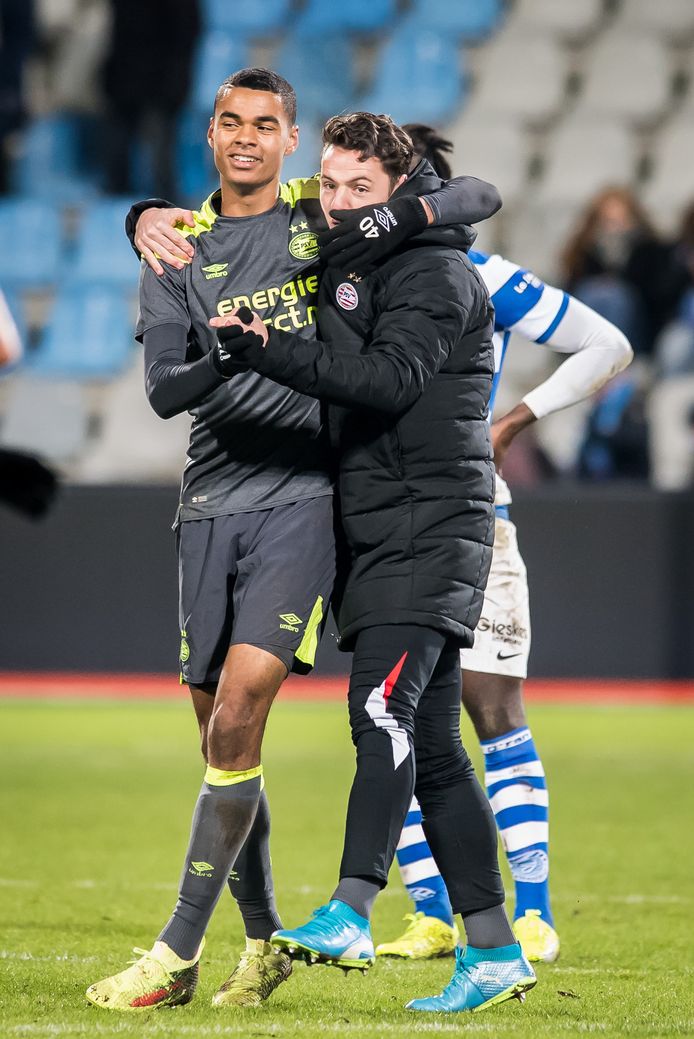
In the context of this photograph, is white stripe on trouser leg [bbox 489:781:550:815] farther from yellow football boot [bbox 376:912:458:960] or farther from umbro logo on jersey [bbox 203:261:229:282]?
umbro logo on jersey [bbox 203:261:229:282]

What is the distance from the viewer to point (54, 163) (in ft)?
49.7

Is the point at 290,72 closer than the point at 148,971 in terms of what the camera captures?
No

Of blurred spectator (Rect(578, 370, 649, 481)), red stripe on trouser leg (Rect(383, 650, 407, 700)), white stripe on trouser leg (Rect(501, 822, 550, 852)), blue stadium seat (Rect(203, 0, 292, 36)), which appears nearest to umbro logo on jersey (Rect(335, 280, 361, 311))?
red stripe on trouser leg (Rect(383, 650, 407, 700))

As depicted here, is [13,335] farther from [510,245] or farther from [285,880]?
[510,245]

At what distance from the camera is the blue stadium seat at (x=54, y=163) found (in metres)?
15.0

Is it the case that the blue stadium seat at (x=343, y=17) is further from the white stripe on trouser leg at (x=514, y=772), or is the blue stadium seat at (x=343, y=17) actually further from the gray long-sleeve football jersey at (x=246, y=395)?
the gray long-sleeve football jersey at (x=246, y=395)

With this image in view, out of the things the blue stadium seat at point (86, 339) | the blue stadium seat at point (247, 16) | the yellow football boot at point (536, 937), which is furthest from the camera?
the blue stadium seat at point (247, 16)

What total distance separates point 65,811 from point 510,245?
870 cm

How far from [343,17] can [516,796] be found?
1219 cm

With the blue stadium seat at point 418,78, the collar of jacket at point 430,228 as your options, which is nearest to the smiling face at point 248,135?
the collar of jacket at point 430,228

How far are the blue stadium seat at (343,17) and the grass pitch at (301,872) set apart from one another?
7.47 m

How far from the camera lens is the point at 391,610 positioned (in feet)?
12.1

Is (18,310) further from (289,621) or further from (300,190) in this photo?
(289,621)

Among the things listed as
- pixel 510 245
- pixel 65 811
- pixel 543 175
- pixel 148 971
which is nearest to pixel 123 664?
pixel 65 811
